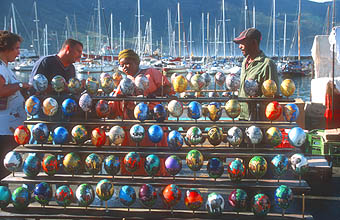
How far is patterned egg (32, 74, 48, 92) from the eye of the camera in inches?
165

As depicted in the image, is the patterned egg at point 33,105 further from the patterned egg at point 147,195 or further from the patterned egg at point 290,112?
the patterned egg at point 290,112

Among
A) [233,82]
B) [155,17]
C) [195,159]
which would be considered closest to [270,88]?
[233,82]

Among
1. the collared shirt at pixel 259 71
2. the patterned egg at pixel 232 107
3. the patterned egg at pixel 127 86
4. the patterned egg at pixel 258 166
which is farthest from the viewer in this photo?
the collared shirt at pixel 259 71

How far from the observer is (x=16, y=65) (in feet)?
195

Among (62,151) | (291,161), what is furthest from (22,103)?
(291,161)

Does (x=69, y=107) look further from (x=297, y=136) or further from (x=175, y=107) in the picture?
(x=297, y=136)

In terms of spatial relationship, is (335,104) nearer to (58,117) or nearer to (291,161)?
(291,161)

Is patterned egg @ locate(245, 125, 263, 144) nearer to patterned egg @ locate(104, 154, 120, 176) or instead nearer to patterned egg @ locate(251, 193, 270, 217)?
patterned egg @ locate(251, 193, 270, 217)

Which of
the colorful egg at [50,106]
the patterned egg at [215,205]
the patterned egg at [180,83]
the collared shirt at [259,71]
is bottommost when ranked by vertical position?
the patterned egg at [215,205]

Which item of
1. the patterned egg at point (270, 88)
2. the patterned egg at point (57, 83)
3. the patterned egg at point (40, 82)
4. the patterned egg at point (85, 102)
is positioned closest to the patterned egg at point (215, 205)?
the patterned egg at point (270, 88)

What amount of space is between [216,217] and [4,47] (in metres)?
2.98

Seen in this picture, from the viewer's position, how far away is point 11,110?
4.37 m

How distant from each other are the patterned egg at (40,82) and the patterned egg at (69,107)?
1.04 ft

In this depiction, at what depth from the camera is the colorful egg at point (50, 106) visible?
4074 millimetres
